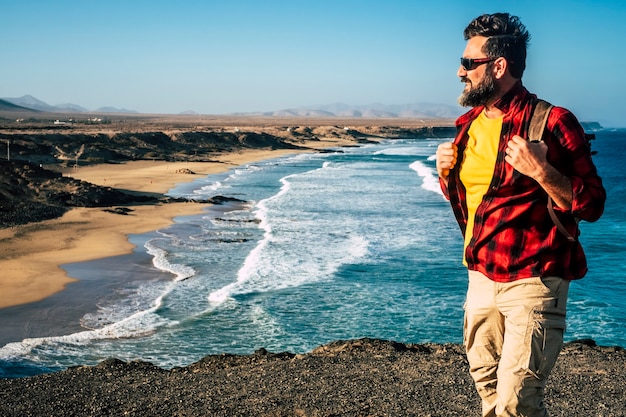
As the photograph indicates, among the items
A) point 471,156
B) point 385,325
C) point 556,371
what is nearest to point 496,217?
point 471,156

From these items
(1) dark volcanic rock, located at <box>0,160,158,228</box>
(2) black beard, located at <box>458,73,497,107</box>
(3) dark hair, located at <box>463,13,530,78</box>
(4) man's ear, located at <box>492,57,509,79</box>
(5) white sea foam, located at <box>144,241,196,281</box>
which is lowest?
(5) white sea foam, located at <box>144,241,196,281</box>

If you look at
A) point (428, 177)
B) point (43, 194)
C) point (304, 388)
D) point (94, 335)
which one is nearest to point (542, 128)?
point (304, 388)

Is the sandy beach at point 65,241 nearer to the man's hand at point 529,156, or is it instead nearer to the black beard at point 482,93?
the black beard at point 482,93

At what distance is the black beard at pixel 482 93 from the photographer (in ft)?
10.3

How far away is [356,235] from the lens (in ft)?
69.8

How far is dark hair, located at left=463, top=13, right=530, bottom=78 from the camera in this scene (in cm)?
310

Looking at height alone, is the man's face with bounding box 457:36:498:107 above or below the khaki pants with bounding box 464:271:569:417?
above

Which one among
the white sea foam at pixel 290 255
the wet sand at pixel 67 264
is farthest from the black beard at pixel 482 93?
the white sea foam at pixel 290 255

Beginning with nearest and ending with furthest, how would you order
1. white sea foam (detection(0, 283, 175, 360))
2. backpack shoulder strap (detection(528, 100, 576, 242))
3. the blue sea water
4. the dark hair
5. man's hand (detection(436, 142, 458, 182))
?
backpack shoulder strap (detection(528, 100, 576, 242)) < the dark hair < man's hand (detection(436, 142, 458, 182)) < white sea foam (detection(0, 283, 175, 360)) < the blue sea water

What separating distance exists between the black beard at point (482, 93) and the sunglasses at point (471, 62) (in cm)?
7

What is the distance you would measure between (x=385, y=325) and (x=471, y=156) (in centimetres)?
902

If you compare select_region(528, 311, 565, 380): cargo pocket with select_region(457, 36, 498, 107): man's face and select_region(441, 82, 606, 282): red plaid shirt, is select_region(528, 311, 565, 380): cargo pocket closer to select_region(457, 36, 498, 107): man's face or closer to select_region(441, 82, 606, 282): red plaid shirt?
select_region(441, 82, 606, 282): red plaid shirt

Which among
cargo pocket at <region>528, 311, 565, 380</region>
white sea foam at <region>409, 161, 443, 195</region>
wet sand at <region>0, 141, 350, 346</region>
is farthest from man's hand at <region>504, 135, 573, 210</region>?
white sea foam at <region>409, 161, 443, 195</region>

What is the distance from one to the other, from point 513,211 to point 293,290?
1153cm
